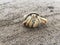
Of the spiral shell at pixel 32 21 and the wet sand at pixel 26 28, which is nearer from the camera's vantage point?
the wet sand at pixel 26 28

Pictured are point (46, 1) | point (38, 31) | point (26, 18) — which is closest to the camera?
point (38, 31)

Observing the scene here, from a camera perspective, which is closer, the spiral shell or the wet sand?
the wet sand

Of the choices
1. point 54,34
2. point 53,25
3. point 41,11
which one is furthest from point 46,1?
point 54,34

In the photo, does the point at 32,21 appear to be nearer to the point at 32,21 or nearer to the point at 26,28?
the point at 32,21

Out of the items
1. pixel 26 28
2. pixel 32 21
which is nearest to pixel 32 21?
pixel 32 21

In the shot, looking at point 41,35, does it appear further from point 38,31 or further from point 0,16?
point 0,16

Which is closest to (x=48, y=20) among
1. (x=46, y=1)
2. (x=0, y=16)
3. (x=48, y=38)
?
(x=48, y=38)

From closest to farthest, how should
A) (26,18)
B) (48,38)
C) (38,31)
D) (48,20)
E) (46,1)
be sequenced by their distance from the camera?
(48,38)
(38,31)
(26,18)
(48,20)
(46,1)

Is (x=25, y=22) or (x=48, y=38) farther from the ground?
(x=25, y=22)

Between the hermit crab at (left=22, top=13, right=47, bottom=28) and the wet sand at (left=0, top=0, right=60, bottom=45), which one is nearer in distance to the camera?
the wet sand at (left=0, top=0, right=60, bottom=45)

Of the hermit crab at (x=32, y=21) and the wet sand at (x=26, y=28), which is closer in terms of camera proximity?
the wet sand at (x=26, y=28)

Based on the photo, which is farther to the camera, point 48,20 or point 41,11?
point 41,11
